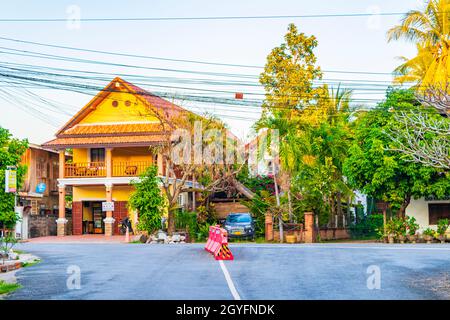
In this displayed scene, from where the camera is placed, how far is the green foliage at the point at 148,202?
3456 centimetres

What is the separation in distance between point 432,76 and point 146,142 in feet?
56.5

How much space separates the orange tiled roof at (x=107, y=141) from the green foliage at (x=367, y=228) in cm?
1310

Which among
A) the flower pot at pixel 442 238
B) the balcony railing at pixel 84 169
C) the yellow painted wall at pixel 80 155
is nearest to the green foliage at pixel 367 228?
the flower pot at pixel 442 238

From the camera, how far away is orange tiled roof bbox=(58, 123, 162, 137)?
4141 centimetres

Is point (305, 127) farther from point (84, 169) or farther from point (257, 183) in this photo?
point (84, 169)

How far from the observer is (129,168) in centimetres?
4278

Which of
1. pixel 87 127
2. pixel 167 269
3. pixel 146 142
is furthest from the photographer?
pixel 87 127

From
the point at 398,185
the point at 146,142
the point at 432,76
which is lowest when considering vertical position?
the point at 398,185

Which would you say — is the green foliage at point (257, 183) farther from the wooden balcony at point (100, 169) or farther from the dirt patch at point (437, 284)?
the dirt patch at point (437, 284)

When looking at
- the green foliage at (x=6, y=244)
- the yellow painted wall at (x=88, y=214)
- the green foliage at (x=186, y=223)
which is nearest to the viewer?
the green foliage at (x=6, y=244)

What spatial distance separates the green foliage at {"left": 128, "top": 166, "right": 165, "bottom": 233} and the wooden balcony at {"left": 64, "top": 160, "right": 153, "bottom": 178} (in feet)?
23.1
